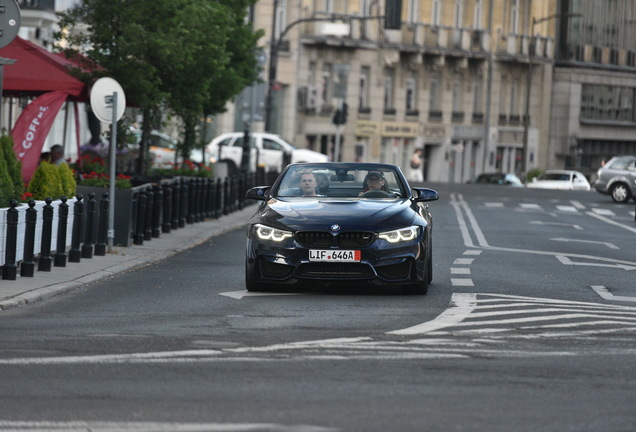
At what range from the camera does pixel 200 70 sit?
32.2m

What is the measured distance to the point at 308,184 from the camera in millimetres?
16938

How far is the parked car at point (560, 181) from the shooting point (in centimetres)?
7506

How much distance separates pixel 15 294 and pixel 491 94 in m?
75.3

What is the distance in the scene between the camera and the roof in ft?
88.0

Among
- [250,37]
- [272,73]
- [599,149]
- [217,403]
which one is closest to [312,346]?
[217,403]

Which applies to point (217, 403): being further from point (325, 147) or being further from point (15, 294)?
point (325, 147)

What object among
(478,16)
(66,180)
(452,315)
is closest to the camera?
(452,315)

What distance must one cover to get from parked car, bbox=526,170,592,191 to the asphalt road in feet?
184

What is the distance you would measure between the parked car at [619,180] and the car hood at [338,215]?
129 feet

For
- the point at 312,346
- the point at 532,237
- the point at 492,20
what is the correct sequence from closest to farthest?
the point at 312,346 < the point at 532,237 < the point at 492,20

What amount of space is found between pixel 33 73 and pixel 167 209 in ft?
9.98

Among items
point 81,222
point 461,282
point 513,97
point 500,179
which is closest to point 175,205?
point 81,222

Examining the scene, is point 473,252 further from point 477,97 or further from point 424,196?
point 477,97

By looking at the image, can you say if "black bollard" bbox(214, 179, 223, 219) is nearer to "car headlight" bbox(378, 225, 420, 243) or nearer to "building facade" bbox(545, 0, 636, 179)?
"car headlight" bbox(378, 225, 420, 243)
